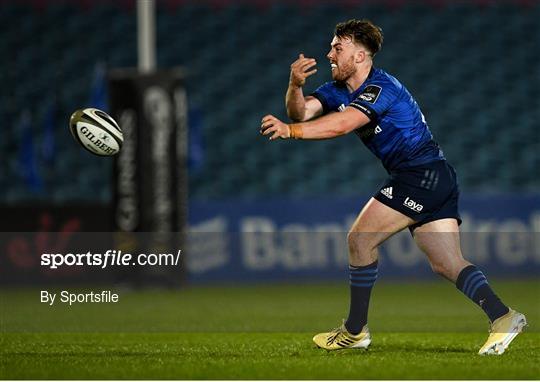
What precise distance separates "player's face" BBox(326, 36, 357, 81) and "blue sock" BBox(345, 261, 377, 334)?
122 centimetres

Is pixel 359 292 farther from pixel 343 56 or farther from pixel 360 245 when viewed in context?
pixel 343 56

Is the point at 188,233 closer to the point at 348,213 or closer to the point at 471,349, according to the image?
the point at 348,213

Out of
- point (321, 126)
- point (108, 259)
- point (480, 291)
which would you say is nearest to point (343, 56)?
point (321, 126)

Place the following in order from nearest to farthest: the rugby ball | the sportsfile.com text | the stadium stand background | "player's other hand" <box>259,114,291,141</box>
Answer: "player's other hand" <box>259,114,291,141</box>, the rugby ball, the sportsfile.com text, the stadium stand background

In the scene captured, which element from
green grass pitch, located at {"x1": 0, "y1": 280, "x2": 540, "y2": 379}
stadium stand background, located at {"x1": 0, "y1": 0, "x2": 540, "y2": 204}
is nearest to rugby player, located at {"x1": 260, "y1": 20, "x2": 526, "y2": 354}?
green grass pitch, located at {"x1": 0, "y1": 280, "x2": 540, "y2": 379}

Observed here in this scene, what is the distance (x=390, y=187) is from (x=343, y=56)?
0.87m

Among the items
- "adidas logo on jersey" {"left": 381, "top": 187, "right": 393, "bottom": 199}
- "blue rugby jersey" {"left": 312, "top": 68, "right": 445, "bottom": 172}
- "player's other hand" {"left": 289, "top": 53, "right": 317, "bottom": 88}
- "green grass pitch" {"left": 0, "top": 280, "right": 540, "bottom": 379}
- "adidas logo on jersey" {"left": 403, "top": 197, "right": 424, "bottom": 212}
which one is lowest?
"green grass pitch" {"left": 0, "top": 280, "right": 540, "bottom": 379}

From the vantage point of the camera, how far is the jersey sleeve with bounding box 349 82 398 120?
649 centimetres

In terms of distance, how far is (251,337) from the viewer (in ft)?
26.0

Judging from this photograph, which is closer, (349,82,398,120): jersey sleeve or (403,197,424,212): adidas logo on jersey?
(349,82,398,120): jersey sleeve

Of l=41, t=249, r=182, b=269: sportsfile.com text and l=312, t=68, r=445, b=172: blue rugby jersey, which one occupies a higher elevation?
l=312, t=68, r=445, b=172: blue rugby jersey

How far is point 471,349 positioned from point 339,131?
172cm

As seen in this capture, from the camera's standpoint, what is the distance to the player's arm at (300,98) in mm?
6625

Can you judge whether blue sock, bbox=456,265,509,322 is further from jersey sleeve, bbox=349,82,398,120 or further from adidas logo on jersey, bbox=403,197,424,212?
jersey sleeve, bbox=349,82,398,120
